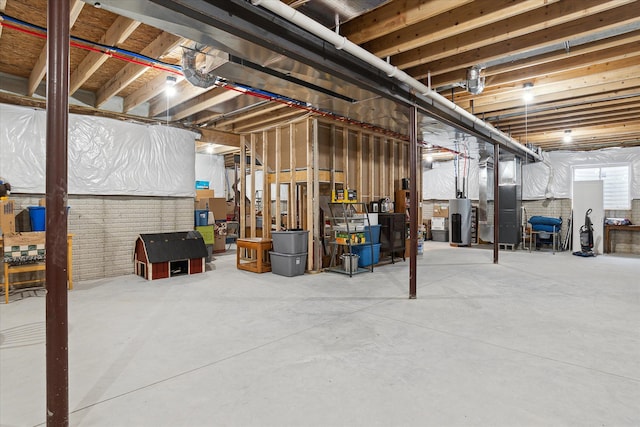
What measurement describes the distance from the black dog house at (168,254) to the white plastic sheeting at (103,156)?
3.10ft

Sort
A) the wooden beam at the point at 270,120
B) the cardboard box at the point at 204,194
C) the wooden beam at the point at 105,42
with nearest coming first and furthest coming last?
1. the wooden beam at the point at 105,42
2. the wooden beam at the point at 270,120
3. the cardboard box at the point at 204,194

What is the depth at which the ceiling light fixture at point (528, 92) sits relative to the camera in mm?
5059

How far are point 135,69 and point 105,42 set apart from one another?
72 centimetres

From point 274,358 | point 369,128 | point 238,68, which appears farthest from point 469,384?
point 369,128

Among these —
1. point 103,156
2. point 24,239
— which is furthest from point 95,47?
point 24,239

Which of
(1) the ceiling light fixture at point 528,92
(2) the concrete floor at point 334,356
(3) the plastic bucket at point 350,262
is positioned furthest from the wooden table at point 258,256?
(1) the ceiling light fixture at point 528,92

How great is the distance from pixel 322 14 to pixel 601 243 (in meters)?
9.62

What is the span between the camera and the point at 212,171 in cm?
1208

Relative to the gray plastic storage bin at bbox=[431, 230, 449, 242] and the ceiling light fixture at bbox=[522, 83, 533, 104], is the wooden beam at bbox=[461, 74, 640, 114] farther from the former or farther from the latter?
the gray plastic storage bin at bbox=[431, 230, 449, 242]

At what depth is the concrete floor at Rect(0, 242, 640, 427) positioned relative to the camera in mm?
1971

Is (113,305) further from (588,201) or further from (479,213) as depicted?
(588,201)

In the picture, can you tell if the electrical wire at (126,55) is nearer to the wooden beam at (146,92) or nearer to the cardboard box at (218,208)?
the wooden beam at (146,92)

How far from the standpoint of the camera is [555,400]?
209 centimetres

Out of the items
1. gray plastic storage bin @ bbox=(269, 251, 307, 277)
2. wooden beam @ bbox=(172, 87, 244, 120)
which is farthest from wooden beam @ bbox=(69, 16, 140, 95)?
gray plastic storage bin @ bbox=(269, 251, 307, 277)
